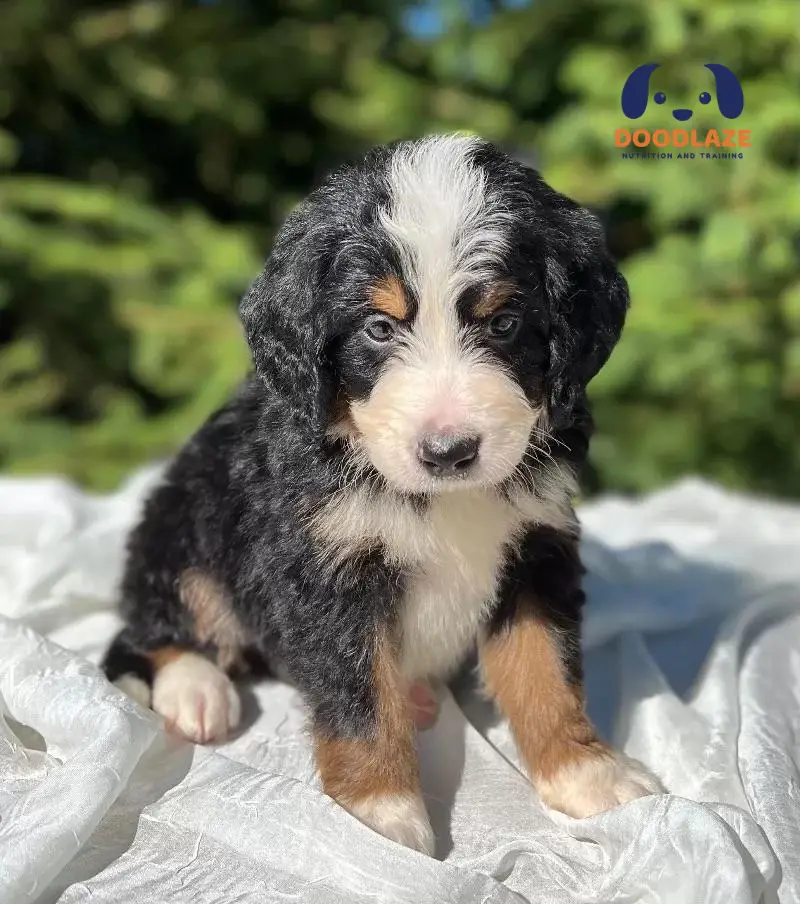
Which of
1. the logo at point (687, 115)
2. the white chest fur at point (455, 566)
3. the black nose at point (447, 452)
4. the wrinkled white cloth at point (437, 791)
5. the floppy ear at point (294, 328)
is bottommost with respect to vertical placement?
the wrinkled white cloth at point (437, 791)

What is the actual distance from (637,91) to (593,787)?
4.40 meters

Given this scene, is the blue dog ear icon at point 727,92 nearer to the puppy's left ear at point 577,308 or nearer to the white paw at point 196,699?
the puppy's left ear at point 577,308

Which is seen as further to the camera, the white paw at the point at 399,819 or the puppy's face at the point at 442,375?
the white paw at the point at 399,819

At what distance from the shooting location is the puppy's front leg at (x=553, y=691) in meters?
2.48

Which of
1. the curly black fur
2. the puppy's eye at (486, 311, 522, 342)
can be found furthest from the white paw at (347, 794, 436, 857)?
the puppy's eye at (486, 311, 522, 342)

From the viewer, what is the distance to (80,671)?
2.74 metres

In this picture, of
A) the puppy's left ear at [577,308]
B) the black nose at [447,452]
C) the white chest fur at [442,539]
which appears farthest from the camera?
the white chest fur at [442,539]

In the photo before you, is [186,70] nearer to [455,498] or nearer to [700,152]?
[700,152]

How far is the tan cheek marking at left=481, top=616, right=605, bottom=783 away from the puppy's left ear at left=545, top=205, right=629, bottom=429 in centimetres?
59

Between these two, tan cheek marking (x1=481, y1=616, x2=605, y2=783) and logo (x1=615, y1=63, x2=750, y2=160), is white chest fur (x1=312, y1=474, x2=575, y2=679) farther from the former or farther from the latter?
logo (x1=615, y1=63, x2=750, y2=160)

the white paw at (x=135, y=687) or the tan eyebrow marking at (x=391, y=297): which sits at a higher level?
the tan eyebrow marking at (x=391, y=297)

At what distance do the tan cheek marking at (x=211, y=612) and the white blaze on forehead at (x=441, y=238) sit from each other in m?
1.12

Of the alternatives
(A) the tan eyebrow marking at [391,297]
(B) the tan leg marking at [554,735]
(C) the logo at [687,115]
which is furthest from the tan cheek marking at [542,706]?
(C) the logo at [687,115]

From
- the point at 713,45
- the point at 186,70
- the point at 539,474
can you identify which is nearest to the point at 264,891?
the point at 539,474
